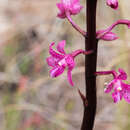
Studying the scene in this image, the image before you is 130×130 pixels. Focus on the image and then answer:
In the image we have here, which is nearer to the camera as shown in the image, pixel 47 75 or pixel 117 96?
pixel 117 96

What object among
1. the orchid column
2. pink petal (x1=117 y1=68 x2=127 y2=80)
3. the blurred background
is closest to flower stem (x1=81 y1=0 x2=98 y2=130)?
the orchid column

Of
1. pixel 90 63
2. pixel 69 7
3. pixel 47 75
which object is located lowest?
pixel 47 75

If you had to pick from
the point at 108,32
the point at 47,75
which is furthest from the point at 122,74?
the point at 47,75

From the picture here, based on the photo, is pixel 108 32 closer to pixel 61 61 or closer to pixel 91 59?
pixel 91 59

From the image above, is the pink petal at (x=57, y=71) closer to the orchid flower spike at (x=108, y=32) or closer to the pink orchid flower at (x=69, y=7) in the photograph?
the orchid flower spike at (x=108, y=32)

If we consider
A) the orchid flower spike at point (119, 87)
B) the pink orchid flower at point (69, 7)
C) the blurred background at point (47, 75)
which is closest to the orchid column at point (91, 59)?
the orchid flower spike at point (119, 87)

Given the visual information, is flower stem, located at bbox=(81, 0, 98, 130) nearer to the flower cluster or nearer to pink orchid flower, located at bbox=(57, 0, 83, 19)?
the flower cluster

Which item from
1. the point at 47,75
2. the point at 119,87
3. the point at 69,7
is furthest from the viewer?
the point at 47,75
